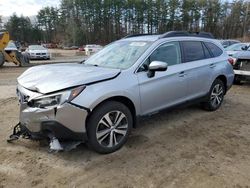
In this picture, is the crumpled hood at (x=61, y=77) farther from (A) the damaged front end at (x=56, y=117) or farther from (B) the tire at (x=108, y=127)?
(B) the tire at (x=108, y=127)

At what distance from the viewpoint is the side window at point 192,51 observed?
5.32 metres

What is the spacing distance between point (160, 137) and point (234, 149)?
1.18 metres

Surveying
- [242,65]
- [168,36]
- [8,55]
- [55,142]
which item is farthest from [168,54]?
[8,55]

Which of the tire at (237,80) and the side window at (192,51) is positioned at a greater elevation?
the side window at (192,51)

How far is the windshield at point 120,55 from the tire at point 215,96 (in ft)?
6.98

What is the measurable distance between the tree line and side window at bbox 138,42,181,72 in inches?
2653

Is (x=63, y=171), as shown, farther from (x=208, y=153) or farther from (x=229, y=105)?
(x=229, y=105)

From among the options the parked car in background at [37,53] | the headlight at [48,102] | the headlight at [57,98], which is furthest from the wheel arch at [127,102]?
the parked car in background at [37,53]

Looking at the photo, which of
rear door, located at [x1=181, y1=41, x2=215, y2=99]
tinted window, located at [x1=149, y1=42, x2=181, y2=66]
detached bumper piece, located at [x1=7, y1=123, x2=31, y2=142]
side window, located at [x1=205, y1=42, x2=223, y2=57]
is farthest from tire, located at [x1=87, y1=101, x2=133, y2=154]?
side window, located at [x1=205, y1=42, x2=223, y2=57]

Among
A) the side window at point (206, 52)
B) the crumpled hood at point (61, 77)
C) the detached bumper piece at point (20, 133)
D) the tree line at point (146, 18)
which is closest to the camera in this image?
the crumpled hood at point (61, 77)

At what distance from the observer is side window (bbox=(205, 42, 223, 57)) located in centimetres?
606

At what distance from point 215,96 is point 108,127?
319cm

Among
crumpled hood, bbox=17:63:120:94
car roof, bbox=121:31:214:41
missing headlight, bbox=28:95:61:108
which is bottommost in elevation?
missing headlight, bbox=28:95:61:108

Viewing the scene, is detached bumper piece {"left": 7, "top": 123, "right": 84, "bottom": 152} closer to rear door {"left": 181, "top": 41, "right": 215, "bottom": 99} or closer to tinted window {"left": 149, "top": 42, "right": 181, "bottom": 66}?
tinted window {"left": 149, "top": 42, "right": 181, "bottom": 66}
